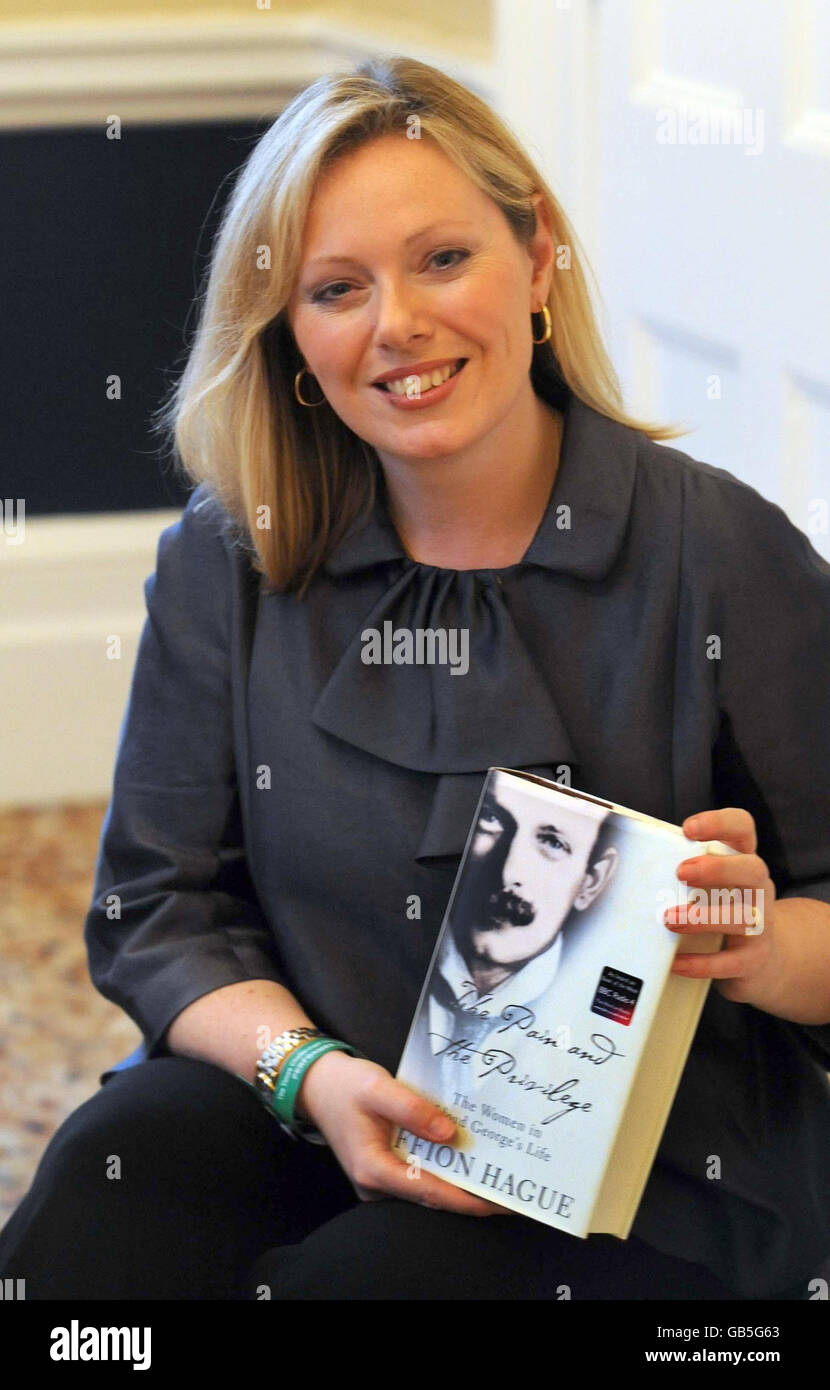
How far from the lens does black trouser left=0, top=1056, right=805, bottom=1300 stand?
1.12 m

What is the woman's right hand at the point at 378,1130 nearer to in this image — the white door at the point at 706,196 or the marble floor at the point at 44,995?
the white door at the point at 706,196

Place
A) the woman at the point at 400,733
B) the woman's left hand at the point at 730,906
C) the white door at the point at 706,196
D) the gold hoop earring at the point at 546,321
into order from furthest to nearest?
1. the white door at the point at 706,196
2. the gold hoop earring at the point at 546,321
3. the woman at the point at 400,733
4. the woman's left hand at the point at 730,906

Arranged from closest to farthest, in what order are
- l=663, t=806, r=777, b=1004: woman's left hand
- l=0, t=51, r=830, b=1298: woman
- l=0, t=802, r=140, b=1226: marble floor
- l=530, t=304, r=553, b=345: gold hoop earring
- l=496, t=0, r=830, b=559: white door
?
l=663, t=806, r=777, b=1004: woman's left hand, l=0, t=51, r=830, b=1298: woman, l=530, t=304, r=553, b=345: gold hoop earring, l=496, t=0, r=830, b=559: white door, l=0, t=802, r=140, b=1226: marble floor

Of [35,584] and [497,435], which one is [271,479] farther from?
[35,584]

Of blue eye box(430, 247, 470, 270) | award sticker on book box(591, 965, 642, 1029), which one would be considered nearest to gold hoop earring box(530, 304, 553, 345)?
blue eye box(430, 247, 470, 270)

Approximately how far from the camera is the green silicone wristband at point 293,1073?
121cm

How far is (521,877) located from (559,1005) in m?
0.09

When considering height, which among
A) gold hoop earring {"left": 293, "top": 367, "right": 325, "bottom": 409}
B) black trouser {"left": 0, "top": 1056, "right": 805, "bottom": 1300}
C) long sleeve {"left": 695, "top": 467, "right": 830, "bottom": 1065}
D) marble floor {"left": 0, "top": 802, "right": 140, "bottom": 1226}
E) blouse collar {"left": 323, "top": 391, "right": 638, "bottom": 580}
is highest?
gold hoop earring {"left": 293, "top": 367, "right": 325, "bottom": 409}

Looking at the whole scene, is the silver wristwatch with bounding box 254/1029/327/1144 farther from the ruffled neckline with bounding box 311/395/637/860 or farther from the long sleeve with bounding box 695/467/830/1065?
the long sleeve with bounding box 695/467/830/1065

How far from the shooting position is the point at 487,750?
1.23 m

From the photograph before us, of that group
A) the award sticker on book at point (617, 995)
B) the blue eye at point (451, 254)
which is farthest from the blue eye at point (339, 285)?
the award sticker on book at point (617, 995)

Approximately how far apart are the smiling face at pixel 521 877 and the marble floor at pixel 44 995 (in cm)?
104

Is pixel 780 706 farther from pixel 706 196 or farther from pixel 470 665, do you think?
pixel 706 196

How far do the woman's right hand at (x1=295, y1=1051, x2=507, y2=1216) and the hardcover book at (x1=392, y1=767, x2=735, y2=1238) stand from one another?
1 centimetres
